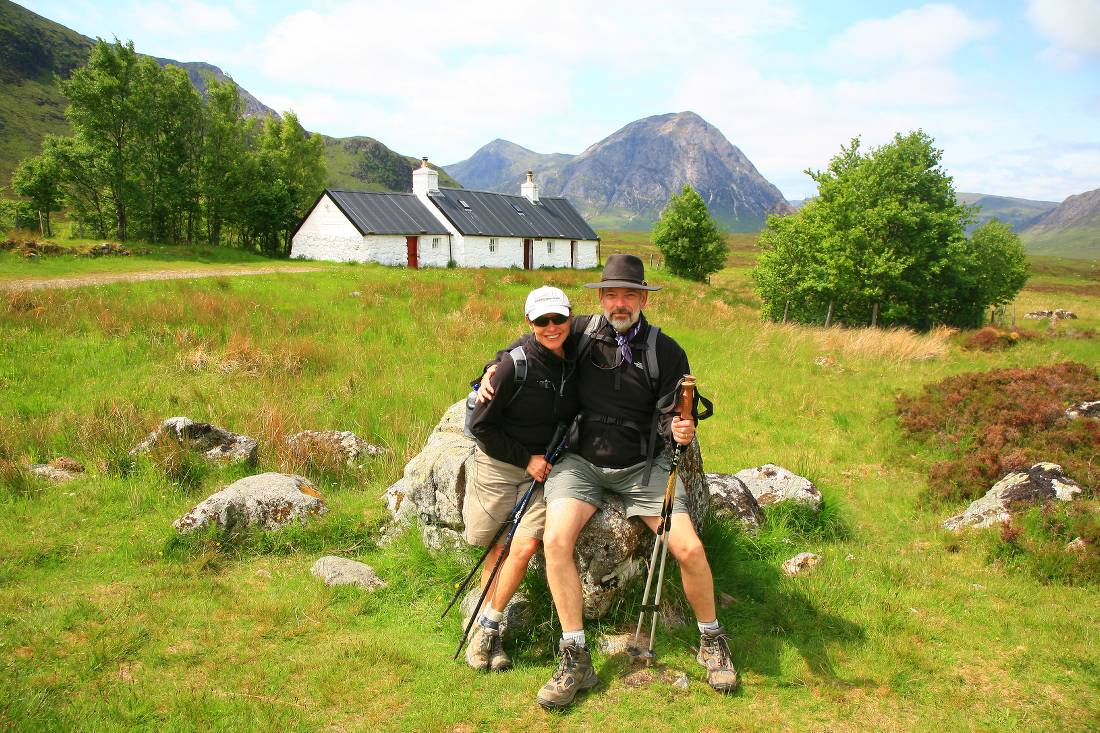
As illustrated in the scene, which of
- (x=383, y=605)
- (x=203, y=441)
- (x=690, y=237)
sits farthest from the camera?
(x=690, y=237)

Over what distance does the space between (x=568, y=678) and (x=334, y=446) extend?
524 centimetres

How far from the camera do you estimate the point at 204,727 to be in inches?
144

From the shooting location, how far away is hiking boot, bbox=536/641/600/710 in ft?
12.8

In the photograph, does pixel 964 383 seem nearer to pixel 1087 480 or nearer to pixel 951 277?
pixel 1087 480

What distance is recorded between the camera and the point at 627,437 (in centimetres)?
461

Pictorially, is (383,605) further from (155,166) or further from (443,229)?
(443,229)

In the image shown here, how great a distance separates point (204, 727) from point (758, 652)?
11.7 feet

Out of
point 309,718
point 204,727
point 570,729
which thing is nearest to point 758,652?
point 570,729

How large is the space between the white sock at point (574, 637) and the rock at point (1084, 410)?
8.37 metres

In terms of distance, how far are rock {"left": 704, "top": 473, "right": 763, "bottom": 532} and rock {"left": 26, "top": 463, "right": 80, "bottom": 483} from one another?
275 inches

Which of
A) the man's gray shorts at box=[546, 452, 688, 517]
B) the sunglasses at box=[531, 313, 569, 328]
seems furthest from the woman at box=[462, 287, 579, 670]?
the man's gray shorts at box=[546, 452, 688, 517]

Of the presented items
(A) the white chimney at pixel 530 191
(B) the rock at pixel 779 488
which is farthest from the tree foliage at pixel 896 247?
(A) the white chimney at pixel 530 191

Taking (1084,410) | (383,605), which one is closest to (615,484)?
(383,605)

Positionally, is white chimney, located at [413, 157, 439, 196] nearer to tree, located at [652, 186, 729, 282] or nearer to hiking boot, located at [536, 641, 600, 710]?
tree, located at [652, 186, 729, 282]
